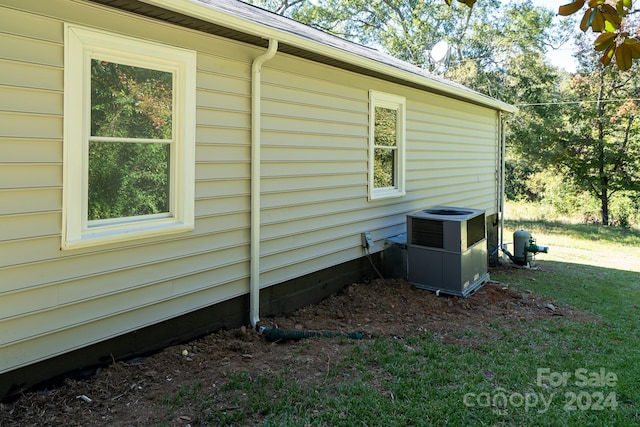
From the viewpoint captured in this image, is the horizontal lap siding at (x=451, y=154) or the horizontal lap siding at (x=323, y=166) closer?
the horizontal lap siding at (x=323, y=166)

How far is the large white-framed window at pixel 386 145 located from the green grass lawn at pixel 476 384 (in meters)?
2.57

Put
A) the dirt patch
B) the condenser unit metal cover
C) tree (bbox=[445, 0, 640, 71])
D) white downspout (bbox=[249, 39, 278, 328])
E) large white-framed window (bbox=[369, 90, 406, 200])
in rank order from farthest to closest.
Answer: large white-framed window (bbox=[369, 90, 406, 200]) → the condenser unit metal cover → white downspout (bbox=[249, 39, 278, 328]) → the dirt patch → tree (bbox=[445, 0, 640, 71])

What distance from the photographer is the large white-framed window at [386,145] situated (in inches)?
255

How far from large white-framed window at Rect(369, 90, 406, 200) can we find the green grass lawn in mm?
2568

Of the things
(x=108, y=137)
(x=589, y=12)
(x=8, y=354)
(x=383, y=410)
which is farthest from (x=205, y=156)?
(x=589, y=12)

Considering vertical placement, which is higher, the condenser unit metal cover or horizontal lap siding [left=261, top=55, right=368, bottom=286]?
horizontal lap siding [left=261, top=55, right=368, bottom=286]

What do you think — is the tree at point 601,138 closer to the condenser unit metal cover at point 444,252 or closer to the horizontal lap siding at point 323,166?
the horizontal lap siding at point 323,166

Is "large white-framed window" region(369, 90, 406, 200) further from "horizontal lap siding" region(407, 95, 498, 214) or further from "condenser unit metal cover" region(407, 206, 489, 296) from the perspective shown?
"condenser unit metal cover" region(407, 206, 489, 296)

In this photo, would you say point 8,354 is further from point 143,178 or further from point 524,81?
point 524,81

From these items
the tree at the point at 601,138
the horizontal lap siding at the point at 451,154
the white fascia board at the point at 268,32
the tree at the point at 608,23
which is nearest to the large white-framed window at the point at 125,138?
the white fascia board at the point at 268,32

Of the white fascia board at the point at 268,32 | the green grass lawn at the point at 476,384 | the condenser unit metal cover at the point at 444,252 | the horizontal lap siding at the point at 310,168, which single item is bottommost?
the green grass lawn at the point at 476,384

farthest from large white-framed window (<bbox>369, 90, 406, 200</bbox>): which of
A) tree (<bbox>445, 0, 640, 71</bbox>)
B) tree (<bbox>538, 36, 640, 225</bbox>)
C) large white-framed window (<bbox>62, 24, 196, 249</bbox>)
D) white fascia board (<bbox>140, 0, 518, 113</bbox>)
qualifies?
tree (<bbox>538, 36, 640, 225</bbox>)

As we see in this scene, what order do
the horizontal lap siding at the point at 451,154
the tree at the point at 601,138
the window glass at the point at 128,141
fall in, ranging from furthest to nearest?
the tree at the point at 601,138 < the horizontal lap siding at the point at 451,154 < the window glass at the point at 128,141

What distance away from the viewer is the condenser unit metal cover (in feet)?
19.7
